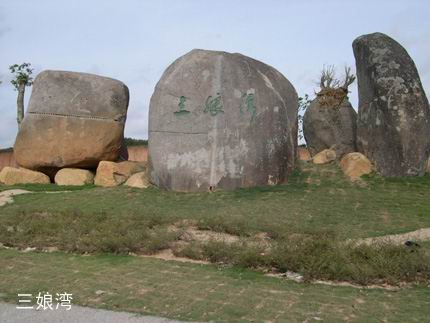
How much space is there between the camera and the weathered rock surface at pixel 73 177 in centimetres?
1430

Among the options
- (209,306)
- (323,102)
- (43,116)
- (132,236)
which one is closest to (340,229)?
(132,236)

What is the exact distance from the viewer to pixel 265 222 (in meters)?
8.78

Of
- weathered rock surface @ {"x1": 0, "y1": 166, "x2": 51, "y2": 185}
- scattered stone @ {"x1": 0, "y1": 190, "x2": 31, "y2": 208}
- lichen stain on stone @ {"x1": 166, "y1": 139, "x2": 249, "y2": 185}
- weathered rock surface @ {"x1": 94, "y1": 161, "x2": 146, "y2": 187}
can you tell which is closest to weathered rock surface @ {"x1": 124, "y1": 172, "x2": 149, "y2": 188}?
weathered rock surface @ {"x1": 94, "y1": 161, "x2": 146, "y2": 187}

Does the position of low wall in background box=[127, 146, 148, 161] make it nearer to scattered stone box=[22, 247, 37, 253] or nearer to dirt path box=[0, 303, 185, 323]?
scattered stone box=[22, 247, 37, 253]

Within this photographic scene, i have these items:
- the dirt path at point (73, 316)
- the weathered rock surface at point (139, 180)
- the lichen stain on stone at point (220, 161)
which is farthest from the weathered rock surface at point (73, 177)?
the dirt path at point (73, 316)

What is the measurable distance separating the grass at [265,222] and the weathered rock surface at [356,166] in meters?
0.26

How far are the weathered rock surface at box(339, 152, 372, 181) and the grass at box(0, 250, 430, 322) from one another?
725cm

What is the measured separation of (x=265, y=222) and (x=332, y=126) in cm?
710

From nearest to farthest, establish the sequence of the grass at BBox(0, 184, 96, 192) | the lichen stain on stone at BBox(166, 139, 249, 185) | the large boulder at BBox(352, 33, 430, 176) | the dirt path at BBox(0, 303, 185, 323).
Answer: the dirt path at BBox(0, 303, 185, 323) → the lichen stain on stone at BBox(166, 139, 249, 185) → the large boulder at BBox(352, 33, 430, 176) → the grass at BBox(0, 184, 96, 192)

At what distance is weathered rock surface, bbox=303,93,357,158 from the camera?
14.7 metres

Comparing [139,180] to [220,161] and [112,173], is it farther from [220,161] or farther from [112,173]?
[220,161]

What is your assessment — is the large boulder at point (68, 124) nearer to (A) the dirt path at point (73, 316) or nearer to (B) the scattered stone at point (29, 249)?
(B) the scattered stone at point (29, 249)

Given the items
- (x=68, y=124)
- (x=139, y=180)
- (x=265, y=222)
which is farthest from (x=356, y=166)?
(x=68, y=124)

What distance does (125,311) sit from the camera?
441 cm
